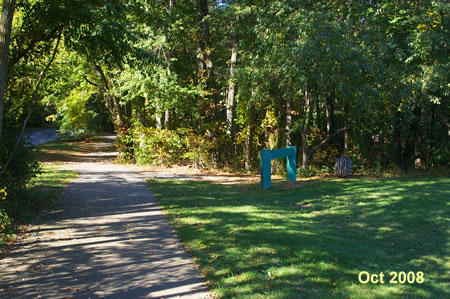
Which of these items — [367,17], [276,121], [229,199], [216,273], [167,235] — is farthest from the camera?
[276,121]

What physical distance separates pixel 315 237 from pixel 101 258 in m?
3.47

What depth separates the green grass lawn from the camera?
16.5 ft

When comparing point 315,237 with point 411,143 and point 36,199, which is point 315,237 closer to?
point 36,199

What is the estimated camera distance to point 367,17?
15508 mm

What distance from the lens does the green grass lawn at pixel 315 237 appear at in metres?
5.04

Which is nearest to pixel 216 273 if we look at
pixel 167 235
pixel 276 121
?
pixel 167 235

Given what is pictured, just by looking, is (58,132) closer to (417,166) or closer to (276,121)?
(276,121)

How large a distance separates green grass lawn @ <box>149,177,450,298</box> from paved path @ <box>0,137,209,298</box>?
0.36 metres

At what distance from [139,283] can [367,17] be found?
13953 millimetres

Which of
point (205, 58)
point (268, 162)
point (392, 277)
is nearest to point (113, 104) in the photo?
point (205, 58)

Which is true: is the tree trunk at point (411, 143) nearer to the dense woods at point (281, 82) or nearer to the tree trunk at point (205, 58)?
the dense woods at point (281, 82)

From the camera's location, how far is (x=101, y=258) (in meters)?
5.90

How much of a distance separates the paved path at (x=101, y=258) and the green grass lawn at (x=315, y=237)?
357mm

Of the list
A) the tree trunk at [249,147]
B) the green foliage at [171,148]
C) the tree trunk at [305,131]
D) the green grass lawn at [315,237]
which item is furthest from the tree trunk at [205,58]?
the green grass lawn at [315,237]
